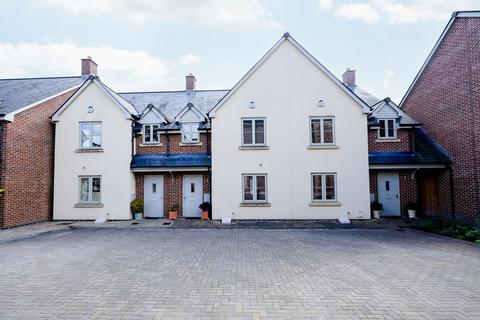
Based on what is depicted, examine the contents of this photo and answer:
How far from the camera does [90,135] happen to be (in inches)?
613

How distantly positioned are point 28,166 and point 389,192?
19574mm

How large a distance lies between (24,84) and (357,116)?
20.6m

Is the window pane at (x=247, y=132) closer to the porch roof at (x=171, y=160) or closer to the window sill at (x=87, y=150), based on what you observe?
the porch roof at (x=171, y=160)

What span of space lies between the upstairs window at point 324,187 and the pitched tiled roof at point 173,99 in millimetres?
8083

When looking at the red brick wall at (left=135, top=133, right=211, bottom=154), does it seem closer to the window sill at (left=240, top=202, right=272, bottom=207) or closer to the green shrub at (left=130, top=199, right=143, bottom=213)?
the green shrub at (left=130, top=199, right=143, bottom=213)

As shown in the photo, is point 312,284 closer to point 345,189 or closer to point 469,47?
point 345,189

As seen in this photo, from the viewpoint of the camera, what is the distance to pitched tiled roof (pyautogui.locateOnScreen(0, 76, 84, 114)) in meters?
14.3

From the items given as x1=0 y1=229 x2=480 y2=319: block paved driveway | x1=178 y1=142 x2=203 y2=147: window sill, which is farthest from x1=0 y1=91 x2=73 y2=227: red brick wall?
x1=178 y1=142 x2=203 y2=147: window sill

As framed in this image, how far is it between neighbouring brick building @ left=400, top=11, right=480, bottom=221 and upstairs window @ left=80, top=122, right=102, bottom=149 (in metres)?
19.1

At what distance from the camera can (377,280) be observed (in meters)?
5.98

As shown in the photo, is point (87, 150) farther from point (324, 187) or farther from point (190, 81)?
point (324, 187)

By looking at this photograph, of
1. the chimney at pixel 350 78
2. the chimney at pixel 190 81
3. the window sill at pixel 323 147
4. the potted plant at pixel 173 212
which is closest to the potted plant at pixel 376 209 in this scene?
the window sill at pixel 323 147

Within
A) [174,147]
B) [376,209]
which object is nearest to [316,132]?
[376,209]

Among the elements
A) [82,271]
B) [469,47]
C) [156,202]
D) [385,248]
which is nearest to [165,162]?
[156,202]
